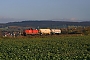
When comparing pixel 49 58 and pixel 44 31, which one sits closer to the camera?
pixel 49 58

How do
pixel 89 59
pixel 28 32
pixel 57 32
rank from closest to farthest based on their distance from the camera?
pixel 89 59, pixel 28 32, pixel 57 32

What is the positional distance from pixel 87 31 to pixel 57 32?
9372 mm

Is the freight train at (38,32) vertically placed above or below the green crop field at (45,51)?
below

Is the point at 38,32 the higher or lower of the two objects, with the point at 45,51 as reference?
lower

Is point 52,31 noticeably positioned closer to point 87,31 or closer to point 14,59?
point 87,31

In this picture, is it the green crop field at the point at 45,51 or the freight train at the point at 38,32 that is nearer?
the green crop field at the point at 45,51

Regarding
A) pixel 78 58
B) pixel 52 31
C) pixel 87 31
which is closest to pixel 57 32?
pixel 52 31

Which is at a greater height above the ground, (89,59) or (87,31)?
(89,59)

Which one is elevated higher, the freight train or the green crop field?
the green crop field

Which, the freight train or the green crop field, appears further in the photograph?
the freight train

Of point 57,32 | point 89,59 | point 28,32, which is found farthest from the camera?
point 57,32

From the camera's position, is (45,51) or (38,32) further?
(38,32)

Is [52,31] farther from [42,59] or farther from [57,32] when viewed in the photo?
[42,59]

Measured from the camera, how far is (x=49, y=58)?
62.3 ft
